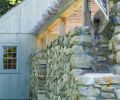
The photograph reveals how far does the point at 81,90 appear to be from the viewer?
4941 mm

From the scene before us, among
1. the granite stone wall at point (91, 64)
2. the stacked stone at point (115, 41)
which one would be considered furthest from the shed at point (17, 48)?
the stacked stone at point (115, 41)

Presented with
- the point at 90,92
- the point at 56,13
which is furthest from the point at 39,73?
the point at 90,92

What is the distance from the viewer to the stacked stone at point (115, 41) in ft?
16.8

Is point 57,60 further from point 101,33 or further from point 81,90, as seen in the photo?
point 81,90

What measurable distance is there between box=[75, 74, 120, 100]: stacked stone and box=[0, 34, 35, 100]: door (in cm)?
1303

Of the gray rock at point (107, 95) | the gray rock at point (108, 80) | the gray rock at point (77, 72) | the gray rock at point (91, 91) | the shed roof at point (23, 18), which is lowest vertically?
the gray rock at point (107, 95)

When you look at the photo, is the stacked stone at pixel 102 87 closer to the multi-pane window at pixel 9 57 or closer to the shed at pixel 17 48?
the shed at pixel 17 48

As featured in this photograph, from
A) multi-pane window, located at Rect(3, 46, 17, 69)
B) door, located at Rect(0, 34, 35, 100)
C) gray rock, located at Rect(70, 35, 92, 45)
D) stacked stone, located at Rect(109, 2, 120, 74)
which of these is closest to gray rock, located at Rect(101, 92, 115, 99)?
stacked stone, located at Rect(109, 2, 120, 74)

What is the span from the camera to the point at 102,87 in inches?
190

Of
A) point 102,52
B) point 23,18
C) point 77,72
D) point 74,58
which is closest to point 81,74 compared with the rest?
point 77,72

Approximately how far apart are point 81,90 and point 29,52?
1313cm

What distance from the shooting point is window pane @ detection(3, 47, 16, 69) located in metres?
18.0

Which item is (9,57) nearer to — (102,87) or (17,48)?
(17,48)

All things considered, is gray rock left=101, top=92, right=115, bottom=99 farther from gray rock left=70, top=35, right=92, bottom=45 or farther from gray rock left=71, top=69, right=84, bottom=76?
gray rock left=70, top=35, right=92, bottom=45
